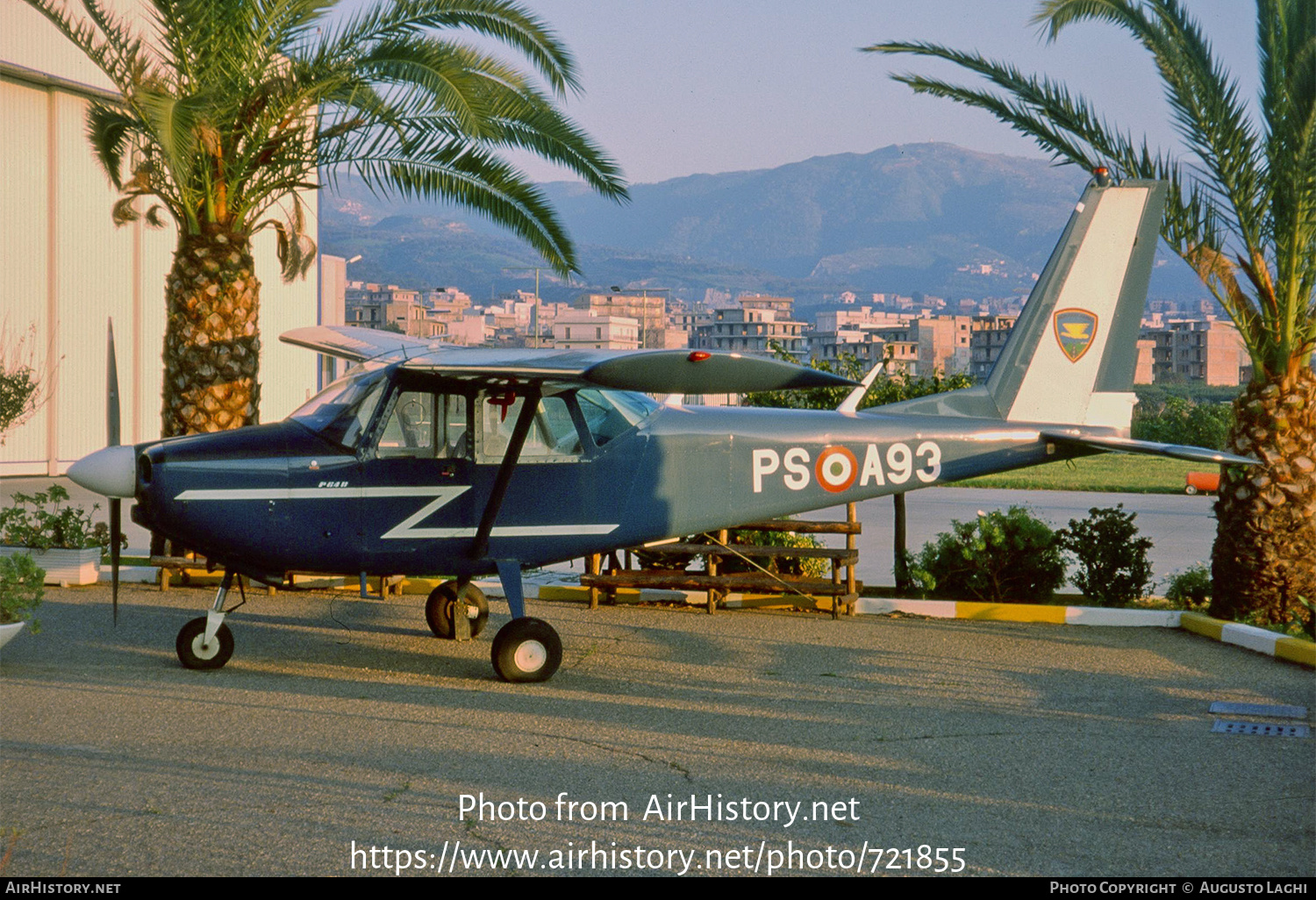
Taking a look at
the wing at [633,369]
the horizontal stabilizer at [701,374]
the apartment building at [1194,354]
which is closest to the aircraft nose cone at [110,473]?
the wing at [633,369]

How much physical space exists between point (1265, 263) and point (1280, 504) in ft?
6.56

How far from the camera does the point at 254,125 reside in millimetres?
11508

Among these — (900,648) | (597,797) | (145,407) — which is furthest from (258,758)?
(145,407)

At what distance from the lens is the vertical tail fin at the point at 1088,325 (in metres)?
9.66

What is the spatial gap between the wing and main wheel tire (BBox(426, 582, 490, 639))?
1.96 m

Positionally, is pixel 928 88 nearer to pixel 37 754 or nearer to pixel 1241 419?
pixel 1241 419

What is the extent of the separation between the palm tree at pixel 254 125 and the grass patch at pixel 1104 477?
14.3 m

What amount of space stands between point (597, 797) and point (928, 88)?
825 cm

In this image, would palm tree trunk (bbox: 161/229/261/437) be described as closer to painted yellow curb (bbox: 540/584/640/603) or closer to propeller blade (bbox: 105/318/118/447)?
propeller blade (bbox: 105/318/118/447)

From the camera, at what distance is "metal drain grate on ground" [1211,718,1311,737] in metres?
6.80

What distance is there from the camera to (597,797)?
5426 mm

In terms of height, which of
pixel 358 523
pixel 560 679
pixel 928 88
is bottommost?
pixel 560 679

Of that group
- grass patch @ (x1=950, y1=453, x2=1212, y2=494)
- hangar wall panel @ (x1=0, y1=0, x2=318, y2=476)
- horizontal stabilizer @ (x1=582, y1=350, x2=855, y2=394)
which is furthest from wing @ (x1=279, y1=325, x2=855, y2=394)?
hangar wall panel @ (x1=0, y1=0, x2=318, y2=476)

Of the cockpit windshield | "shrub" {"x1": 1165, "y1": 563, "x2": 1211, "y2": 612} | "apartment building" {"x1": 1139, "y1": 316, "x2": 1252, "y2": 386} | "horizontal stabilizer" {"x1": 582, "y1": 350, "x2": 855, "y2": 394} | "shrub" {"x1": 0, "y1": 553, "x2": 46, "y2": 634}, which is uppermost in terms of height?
"apartment building" {"x1": 1139, "y1": 316, "x2": 1252, "y2": 386}
